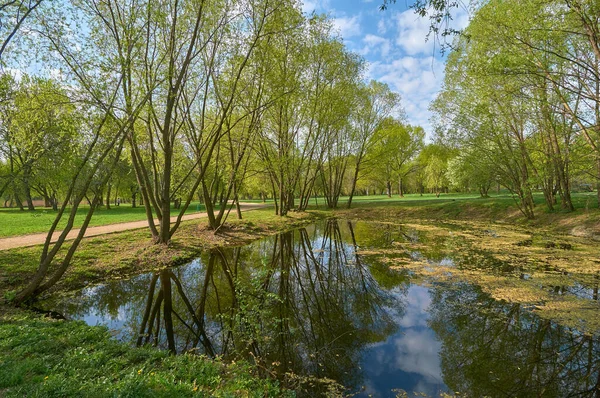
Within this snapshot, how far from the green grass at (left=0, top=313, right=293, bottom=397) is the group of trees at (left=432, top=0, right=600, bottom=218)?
1264cm

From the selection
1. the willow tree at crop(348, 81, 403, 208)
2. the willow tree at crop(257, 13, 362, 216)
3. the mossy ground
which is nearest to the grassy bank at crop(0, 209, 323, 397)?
the mossy ground

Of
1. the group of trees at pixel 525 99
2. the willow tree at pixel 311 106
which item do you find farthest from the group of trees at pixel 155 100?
the group of trees at pixel 525 99

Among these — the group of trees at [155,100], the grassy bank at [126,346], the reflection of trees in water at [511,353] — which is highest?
the group of trees at [155,100]

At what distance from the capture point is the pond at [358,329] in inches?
175

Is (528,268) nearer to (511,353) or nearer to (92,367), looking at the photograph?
(511,353)

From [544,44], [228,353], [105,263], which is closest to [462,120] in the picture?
[544,44]

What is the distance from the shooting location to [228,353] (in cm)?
507

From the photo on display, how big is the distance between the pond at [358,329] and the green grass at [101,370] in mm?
658

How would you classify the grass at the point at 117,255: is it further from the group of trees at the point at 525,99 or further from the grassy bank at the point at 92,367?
the group of trees at the point at 525,99

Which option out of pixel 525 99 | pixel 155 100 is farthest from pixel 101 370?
pixel 525 99

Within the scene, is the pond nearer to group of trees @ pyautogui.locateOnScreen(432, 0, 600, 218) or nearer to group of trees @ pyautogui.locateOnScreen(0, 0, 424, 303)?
group of trees @ pyautogui.locateOnScreen(0, 0, 424, 303)

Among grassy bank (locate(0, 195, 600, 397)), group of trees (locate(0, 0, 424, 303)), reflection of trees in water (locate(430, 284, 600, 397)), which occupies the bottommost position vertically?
reflection of trees in water (locate(430, 284, 600, 397))

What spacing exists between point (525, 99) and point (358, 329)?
16.9 metres

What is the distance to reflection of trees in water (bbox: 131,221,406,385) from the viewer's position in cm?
511
